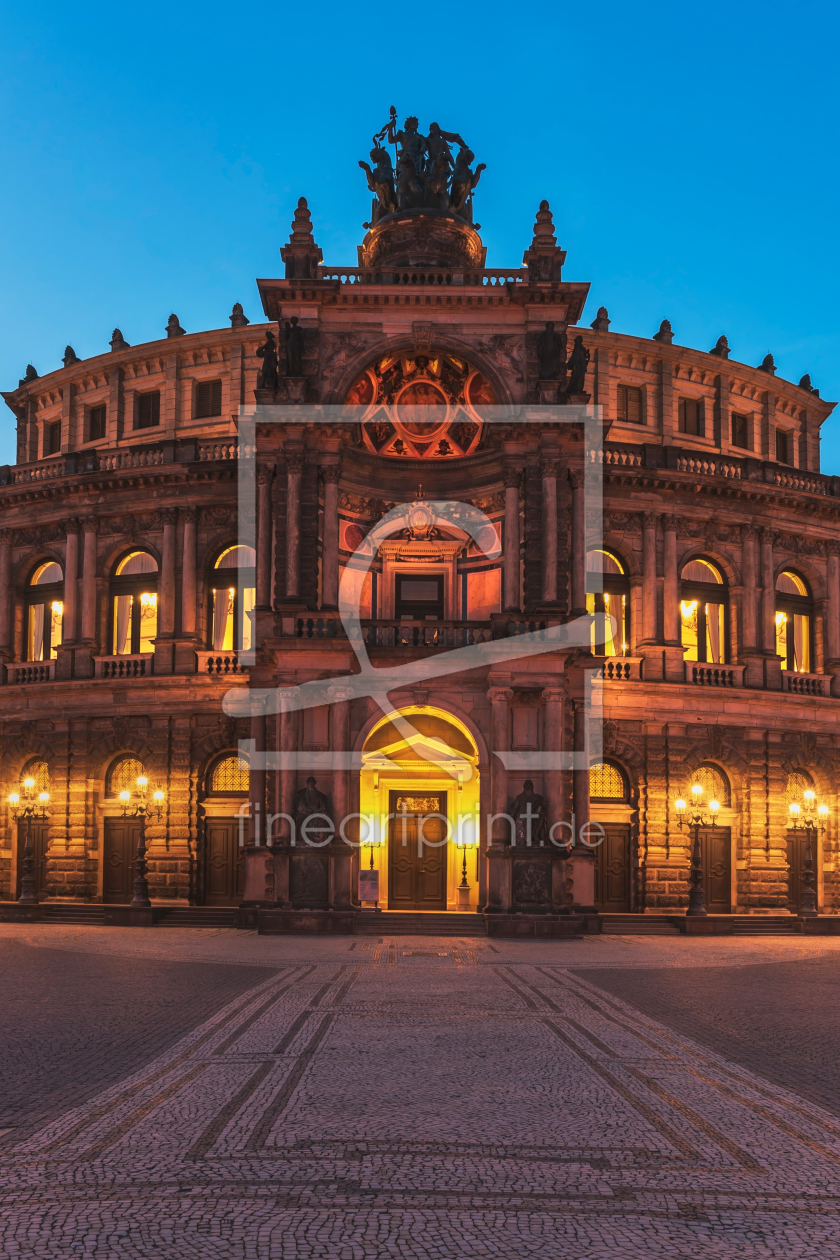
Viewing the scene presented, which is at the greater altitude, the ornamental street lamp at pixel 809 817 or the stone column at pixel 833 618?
the stone column at pixel 833 618

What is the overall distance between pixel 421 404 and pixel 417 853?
1485cm

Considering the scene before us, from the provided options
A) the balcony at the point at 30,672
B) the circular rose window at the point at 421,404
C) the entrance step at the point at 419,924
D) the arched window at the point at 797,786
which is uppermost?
the circular rose window at the point at 421,404

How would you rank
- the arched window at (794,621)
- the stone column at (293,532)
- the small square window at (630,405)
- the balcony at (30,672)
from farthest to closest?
the small square window at (630,405) → the arched window at (794,621) → the balcony at (30,672) → the stone column at (293,532)

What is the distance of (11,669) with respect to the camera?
41.5 m

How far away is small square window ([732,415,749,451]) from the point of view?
1886 inches

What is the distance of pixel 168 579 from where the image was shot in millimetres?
39625

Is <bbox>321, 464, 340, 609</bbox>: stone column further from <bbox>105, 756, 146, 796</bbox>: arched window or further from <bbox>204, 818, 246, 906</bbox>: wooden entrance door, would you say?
<bbox>105, 756, 146, 796</bbox>: arched window

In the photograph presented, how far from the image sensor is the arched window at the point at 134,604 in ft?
133

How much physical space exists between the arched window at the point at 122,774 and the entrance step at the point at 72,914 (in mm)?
5682

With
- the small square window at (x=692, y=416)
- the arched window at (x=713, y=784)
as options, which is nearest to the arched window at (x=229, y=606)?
the arched window at (x=713, y=784)

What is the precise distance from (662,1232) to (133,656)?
3480 centimetres

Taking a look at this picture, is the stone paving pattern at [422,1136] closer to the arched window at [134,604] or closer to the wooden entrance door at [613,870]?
the wooden entrance door at [613,870]

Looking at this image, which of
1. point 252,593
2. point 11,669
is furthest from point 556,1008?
point 11,669

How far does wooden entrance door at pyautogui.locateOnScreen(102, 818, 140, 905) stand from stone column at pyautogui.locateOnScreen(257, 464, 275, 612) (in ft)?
35.4
